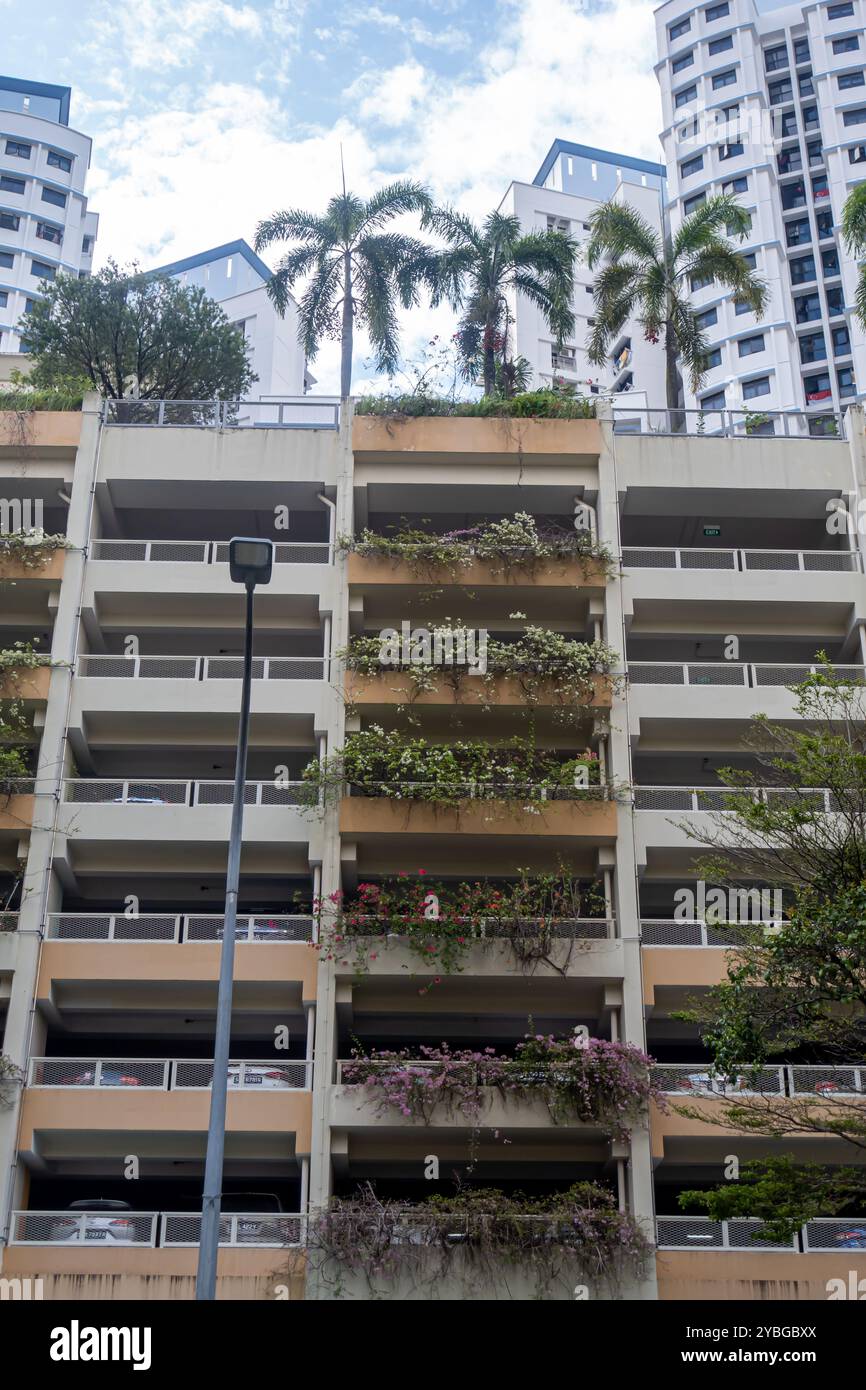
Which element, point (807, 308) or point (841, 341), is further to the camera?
point (807, 308)

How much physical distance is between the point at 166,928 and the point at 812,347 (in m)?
63.2

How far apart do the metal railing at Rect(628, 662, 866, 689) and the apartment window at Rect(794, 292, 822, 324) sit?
5478 cm

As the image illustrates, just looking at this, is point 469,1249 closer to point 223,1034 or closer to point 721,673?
point 223,1034

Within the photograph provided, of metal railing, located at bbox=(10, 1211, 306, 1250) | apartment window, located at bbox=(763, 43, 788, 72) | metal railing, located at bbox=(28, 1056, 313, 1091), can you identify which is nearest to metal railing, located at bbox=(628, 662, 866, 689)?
metal railing, located at bbox=(28, 1056, 313, 1091)

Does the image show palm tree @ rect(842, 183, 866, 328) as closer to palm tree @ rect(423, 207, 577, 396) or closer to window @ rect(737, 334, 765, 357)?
palm tree @ rect(423, 207, 577, 396)

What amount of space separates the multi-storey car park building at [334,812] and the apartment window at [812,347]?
48790 mm

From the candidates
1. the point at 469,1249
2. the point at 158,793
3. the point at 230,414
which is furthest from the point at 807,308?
the point at 469,1249

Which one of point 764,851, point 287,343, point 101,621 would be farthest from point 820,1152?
point 287,343

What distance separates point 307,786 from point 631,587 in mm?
8620

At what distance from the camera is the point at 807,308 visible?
79312 mm

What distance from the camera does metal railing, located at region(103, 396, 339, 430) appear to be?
31391 millimetres

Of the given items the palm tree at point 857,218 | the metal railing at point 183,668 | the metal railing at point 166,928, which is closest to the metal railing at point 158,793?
the metal railing at point 183,668

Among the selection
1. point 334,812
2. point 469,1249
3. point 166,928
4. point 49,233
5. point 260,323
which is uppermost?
point 49,233
